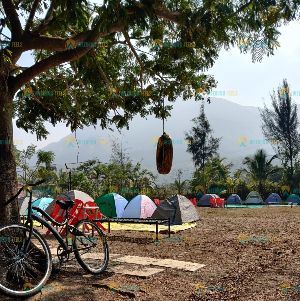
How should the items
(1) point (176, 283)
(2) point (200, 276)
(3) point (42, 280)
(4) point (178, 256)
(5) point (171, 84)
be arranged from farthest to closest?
(5) point (171, 84) < (4) point (178, 256) < (2) point (200, 276) < (1) point (176, 283) < (3) point (42, 280)

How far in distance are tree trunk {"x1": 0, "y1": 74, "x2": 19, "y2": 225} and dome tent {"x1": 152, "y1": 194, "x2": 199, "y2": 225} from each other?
9.74m

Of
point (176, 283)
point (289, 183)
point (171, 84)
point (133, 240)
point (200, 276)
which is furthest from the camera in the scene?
point (289, 183)

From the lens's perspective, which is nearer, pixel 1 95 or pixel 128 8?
pixel 128 8

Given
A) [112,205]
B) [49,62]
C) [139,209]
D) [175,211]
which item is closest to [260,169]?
[112,205]

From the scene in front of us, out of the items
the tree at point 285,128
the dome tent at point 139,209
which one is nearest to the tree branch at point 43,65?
the dome tent at point 139,209

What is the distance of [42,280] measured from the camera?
4.91 meters

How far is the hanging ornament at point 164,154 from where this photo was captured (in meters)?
9.42

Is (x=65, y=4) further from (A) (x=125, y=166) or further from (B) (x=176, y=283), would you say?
(A) (x=125, y=166)

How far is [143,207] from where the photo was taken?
17.2 m

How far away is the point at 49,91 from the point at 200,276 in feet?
18.1

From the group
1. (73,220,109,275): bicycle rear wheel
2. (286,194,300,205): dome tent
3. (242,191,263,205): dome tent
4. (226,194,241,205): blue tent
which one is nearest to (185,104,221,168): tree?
(242,191,263,205): dome tent

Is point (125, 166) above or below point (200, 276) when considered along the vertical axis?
above

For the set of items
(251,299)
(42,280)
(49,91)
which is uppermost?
(49,91)

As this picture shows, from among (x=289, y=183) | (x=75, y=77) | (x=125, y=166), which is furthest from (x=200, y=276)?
(x=289, y=183)
